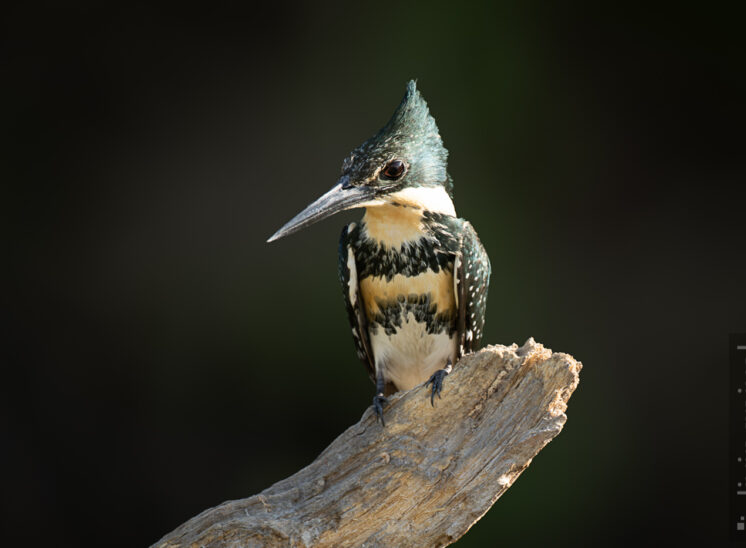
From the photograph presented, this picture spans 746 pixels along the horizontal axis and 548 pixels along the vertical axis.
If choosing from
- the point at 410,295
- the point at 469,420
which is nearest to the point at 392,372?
the point at 410,295

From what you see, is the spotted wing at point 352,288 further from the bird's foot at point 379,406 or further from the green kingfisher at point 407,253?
the bird's foot at point 379,406

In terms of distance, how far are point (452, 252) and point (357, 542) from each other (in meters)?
0.85

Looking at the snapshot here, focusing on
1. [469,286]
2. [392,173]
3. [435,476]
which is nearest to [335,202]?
[392,173]

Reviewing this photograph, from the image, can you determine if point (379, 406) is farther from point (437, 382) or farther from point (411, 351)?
point (411, 351)

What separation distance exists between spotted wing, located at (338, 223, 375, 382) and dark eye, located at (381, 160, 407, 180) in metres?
0.30

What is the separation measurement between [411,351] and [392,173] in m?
0.59

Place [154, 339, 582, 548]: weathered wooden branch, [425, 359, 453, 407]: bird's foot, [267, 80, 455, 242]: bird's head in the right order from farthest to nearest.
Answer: [267, 80, 455, 242]: bird's head → [425, 359, 453, 407]: bird's foot → [154, 339, 582, 548]: weathered wooden branch

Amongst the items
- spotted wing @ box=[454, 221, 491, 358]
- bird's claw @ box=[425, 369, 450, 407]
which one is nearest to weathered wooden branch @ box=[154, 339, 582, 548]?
bird's claw @ box=[425, 369, 450, 407]

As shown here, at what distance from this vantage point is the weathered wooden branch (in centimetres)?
226

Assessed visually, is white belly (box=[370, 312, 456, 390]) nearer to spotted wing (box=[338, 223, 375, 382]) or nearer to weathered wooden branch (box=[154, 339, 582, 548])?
spotted wing (box=[338, 223, 375, 382])

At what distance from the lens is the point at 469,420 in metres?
2.36

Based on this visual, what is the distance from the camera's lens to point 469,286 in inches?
105

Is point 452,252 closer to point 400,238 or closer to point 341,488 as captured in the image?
point 400,238

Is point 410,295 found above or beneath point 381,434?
above
